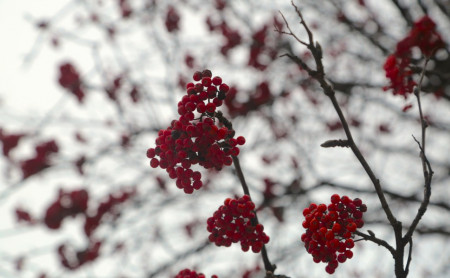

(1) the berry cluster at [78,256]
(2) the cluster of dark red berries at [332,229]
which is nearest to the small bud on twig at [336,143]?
(2) the cluster of dark red berries at [332,229]

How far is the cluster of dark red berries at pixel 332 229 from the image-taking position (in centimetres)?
133

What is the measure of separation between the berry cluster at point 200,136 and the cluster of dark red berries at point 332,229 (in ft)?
1.21

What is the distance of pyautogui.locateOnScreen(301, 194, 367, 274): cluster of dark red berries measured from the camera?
52.5 inches

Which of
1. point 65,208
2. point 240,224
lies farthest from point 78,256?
point 240,224

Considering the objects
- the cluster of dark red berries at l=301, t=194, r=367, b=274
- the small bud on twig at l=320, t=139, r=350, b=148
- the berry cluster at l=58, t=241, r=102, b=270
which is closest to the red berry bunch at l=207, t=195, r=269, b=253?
the cluster of dark red berries at l=301, t=194, r=367, b=274

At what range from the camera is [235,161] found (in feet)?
4.50

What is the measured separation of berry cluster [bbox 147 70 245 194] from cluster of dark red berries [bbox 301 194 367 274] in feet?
1.21

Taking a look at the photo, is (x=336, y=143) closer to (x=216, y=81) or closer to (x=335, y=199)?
(x=335, y=199)

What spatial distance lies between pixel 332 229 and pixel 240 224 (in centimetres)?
33

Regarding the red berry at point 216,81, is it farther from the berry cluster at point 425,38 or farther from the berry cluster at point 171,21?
the berry cluster at point 171,21

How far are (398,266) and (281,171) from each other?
188 inches

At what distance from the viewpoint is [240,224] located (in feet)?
4.75

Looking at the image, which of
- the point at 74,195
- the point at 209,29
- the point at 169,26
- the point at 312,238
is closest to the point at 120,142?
the point at 74,195

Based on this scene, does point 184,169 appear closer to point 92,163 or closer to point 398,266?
point 398,266
